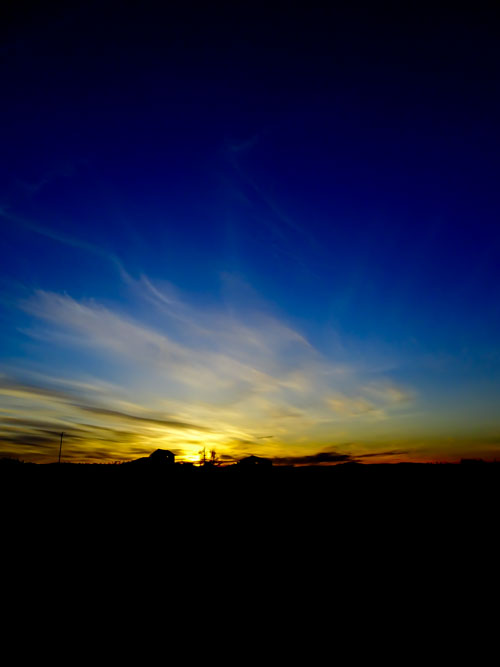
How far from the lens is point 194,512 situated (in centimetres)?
1288

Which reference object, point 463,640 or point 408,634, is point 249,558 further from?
point 463,640

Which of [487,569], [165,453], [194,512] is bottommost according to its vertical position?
[487,569]

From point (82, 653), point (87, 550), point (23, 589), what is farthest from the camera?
point (87, 550)

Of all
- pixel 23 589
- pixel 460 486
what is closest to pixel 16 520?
pixel 23 589

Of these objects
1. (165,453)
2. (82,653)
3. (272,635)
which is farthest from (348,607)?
(165,453)

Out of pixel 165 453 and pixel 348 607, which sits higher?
pixel 165 453

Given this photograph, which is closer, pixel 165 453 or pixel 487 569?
pixel 487 569

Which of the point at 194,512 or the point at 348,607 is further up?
the point at 194,512

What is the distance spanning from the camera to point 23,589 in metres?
8.10

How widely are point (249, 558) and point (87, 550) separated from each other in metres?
4.69

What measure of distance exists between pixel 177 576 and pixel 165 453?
190 feet

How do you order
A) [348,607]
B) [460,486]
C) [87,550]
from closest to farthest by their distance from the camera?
[348,607], [87,550], [460,486]

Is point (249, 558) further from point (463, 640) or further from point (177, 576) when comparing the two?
point (463, 640)

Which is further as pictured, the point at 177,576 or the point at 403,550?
the point at 403,550
